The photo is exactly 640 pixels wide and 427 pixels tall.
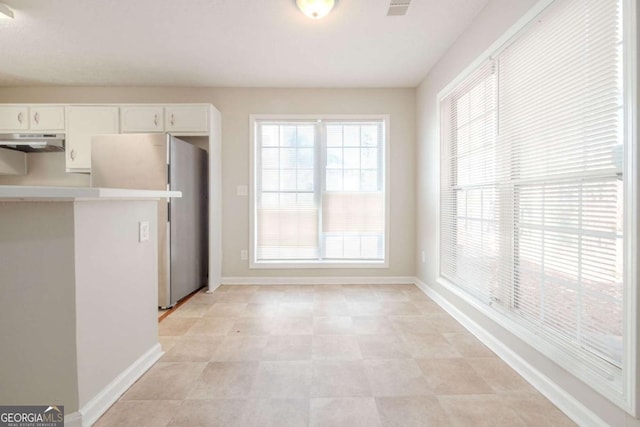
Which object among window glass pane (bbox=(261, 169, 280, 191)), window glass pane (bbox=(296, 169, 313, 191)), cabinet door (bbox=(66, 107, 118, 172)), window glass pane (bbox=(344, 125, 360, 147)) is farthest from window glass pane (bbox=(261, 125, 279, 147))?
cabinet door (bbox=(66, 107, 118, 172))

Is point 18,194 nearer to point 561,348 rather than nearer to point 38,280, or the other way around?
point 38,280

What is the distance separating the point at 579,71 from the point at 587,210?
65 centimetres

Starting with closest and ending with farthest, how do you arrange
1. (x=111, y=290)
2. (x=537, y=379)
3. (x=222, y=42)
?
(x=111, y=290) → (x=537, y=379) → (x=222, y=42)

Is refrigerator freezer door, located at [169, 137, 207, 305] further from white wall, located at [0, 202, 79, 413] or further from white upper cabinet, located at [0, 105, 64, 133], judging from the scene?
white wall, located at [0, 202, 79, 413]

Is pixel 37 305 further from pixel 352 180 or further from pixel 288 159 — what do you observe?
pixel 352 180

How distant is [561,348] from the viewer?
60.0 inches

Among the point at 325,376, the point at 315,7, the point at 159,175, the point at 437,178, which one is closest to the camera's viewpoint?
the point at 325,376

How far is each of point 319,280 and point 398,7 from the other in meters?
2.93

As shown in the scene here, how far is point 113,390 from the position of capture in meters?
1.52

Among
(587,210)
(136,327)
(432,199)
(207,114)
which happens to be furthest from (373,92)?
(136,327)

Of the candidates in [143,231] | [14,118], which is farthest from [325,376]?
[14,118]

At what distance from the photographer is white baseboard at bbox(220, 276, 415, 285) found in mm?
3826

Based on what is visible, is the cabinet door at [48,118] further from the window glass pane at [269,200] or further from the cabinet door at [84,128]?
the window glass pane at [269,200]

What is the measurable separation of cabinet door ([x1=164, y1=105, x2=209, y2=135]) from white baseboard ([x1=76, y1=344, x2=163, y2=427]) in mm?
2362
